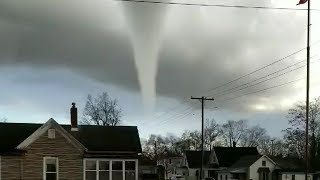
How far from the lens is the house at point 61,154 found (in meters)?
36.1

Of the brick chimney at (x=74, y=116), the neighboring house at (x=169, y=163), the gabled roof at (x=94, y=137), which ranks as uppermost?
the brick chimney at (x=74, y=116)

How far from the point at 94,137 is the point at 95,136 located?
9.2 inches

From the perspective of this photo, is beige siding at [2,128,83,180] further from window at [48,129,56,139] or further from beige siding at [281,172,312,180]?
beige siding at [281,172,312,180]

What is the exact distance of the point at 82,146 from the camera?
3738cm

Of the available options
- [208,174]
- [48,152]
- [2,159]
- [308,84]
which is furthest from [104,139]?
[208,174]

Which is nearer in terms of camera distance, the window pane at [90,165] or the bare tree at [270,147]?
the window pane at [90,165]

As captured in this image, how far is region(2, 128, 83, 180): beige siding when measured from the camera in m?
35.9

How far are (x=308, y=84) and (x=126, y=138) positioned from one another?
56.3ft

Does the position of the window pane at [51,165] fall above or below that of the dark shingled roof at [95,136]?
below

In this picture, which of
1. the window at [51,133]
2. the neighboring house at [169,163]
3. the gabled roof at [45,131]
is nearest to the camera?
the gabled roof at [45,131]

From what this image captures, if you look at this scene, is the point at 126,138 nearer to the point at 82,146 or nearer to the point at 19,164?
the point at 82,146

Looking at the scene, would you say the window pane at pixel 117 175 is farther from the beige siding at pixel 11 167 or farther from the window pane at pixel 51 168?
the beige siding at pixel 11 167

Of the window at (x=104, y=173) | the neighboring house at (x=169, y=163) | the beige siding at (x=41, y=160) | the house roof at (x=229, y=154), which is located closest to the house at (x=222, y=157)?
the house roof at (x=229, y=154)

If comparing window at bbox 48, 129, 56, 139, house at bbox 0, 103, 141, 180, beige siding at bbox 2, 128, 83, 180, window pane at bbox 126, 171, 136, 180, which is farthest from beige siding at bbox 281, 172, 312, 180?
window at bbox 48, 129, 56, 139
